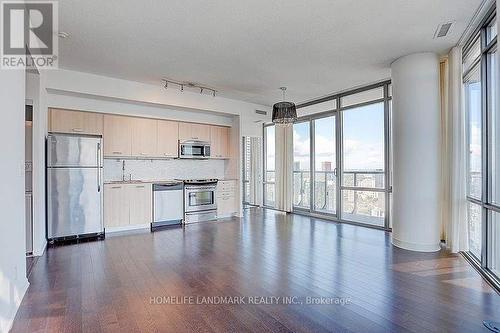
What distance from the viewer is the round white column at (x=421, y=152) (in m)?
4.14

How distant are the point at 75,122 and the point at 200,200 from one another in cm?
294

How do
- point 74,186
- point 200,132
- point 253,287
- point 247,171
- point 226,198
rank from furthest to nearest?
point 247,171, point 226,198, point 200,132, point 74,186, point 253,287

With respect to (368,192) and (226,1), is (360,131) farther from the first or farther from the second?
(226,1)

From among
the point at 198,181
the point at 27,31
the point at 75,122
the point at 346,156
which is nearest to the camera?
the point at 27,31

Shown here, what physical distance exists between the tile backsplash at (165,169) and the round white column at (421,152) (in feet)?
15.1

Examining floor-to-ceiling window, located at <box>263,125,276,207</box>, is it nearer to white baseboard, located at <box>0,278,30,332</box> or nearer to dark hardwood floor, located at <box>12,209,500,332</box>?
dark hardwood floor, located at <box>12,209,500,332</box>

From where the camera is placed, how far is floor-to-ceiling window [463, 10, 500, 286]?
316cm

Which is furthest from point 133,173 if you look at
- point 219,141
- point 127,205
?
point 219,141

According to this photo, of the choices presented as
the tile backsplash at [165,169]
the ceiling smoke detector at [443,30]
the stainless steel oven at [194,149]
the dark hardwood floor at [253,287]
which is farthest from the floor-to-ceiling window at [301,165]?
the ceiling smoke detector at [443,30]

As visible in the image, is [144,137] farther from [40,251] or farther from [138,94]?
[40,251]

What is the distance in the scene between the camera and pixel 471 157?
392 cm

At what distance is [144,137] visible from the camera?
6.04 meters

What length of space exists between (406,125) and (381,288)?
250cm

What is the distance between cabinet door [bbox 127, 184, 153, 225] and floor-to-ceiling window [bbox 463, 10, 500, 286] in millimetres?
5402
